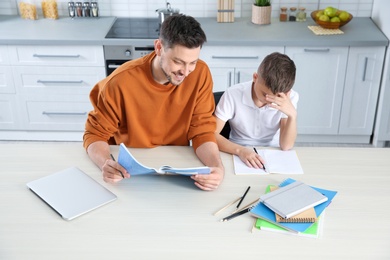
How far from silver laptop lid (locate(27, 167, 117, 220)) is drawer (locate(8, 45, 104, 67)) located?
173 centimetres

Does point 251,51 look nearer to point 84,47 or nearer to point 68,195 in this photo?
point 84,47

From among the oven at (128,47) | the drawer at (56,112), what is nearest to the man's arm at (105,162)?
the oven at (128,47)

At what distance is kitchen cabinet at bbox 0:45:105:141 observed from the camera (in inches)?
138

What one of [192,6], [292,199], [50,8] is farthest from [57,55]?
[292,199]

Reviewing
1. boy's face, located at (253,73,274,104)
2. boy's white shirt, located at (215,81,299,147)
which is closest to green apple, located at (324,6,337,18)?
boy's white shirt, located at (215,81,299,147)

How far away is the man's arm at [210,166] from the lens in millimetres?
1789

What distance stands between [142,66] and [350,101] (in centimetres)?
210

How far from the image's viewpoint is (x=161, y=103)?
6.86ft

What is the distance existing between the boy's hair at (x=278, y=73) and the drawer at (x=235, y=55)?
1390 millimetres

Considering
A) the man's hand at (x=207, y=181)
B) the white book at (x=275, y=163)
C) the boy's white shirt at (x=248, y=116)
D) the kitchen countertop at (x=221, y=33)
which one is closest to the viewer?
the man's hand at (x=207, y=181)

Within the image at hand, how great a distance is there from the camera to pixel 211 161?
6.44ft

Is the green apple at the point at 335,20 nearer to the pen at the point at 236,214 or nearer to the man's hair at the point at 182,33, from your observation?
the man's hair at the point at 182,33

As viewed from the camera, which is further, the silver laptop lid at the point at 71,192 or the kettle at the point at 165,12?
the kettle at the point at 165,12

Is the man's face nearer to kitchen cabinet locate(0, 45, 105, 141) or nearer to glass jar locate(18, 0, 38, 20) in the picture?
kitchen cabinet locate(0, 45, 105, 141)
